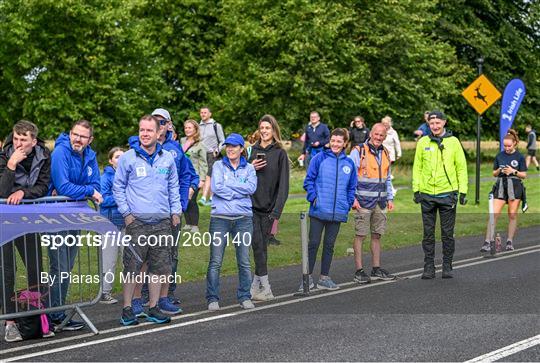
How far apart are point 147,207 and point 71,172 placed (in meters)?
0.79

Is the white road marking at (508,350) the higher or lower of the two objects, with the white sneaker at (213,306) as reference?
higher

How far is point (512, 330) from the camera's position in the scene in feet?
29.2

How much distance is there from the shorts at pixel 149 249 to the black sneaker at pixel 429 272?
4.15m

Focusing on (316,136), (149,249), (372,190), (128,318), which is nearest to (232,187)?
(149,249)

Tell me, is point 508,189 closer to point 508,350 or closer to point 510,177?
point 510,177

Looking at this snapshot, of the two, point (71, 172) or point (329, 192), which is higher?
point (71, 172)

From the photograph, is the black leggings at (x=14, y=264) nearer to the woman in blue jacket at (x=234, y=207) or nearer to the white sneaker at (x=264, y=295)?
the woman in blue jacket at (x=234, y=207)

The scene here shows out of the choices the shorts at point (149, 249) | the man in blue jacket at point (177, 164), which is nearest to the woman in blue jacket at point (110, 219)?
the man in blue jacket at point (177, 164)

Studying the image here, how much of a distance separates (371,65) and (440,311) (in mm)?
35228

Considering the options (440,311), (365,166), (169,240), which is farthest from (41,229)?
(365,166)

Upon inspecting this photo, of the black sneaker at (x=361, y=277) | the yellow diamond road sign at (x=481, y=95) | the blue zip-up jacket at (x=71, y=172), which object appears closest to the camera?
the blue zip-up jacket at (x=71, y=172)

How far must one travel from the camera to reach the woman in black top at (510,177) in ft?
51.7

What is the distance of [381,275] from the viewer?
12.5 meters

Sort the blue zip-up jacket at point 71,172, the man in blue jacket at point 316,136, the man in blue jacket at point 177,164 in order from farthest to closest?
the man in blue jacket at point 316,136 < the man in blue jacket at point 177,164 < the blue zip-up jacket at point 71,172
